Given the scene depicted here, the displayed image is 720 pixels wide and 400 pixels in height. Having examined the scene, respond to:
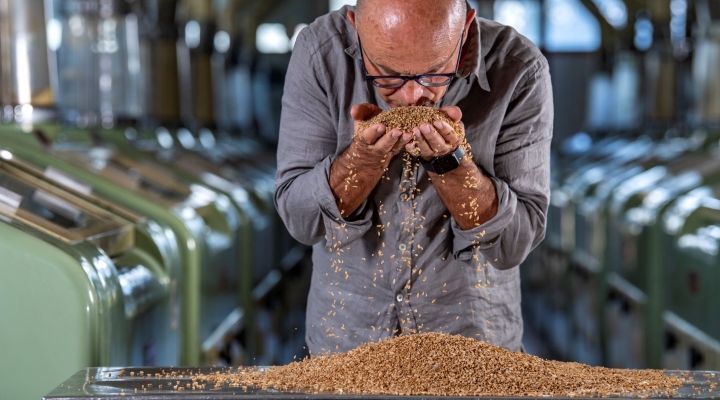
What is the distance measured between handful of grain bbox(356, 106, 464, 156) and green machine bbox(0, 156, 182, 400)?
2.50ft

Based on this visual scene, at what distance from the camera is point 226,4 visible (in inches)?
331

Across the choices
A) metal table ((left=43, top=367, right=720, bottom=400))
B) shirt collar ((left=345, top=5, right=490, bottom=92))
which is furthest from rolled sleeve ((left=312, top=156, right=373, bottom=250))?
metal table ((left=43, top=367, right=720, bottom=400))

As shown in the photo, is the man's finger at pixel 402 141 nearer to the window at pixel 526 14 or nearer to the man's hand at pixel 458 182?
the man's hand at pixel 458 182

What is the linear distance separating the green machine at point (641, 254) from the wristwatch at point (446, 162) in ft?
7.45

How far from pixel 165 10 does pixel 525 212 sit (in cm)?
435

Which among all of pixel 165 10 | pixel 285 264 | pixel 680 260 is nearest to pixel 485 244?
pixel 680 260

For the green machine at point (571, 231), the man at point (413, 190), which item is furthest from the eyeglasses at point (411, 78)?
the green machine at point (571, 231)

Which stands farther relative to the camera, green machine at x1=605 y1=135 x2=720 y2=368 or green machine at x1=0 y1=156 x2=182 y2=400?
green machine at x1=605 y1=135 x2=720 y2=368

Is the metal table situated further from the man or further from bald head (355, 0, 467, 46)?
bald head (355, 0, 467, 46)

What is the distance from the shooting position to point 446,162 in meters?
1.68

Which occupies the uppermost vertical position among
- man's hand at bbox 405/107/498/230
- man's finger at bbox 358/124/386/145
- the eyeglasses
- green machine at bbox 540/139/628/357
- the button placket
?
the eyeglasses

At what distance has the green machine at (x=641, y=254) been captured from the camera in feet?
12.6

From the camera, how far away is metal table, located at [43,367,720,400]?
1.45m

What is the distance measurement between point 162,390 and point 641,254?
2.94 m
